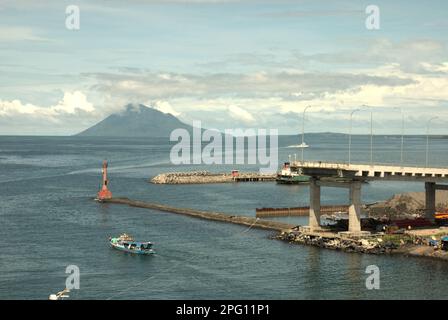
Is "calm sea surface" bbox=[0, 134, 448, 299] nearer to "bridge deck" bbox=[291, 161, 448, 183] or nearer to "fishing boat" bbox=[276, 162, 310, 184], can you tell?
"bridge deck" bbox=[291, 161, 448, 183]

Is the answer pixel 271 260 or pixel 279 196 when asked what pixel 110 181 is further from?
pixel 271 260

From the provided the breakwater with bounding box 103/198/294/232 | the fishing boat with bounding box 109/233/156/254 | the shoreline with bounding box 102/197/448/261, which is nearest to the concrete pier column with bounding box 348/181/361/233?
the shoreline with bounding box 102/197/448/261

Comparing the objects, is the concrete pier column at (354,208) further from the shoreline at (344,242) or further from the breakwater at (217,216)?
the breakwater at (217,216)

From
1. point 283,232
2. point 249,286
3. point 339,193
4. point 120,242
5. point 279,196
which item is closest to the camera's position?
point 249,286

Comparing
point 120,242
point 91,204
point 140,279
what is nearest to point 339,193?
point 91,204

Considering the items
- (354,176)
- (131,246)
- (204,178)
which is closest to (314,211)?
(354,176)

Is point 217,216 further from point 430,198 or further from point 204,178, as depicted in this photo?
point 204,178

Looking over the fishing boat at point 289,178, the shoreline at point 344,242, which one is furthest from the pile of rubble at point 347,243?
the fishing boat at point 289,178
